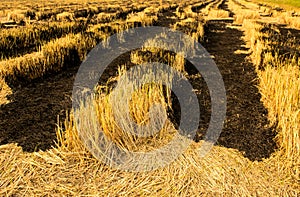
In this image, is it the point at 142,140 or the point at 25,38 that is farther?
the point at 25,38

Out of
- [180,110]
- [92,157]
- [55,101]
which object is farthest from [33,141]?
[180,110]

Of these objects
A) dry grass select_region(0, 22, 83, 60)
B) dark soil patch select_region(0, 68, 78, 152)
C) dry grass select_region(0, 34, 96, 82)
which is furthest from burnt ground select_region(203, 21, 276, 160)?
dry grass select_region(0, 22, 83, 60)

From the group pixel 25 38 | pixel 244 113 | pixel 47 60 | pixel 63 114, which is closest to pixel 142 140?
pixel 63 114

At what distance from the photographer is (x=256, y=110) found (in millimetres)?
3770

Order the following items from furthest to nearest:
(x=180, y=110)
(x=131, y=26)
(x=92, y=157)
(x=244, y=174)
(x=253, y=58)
→ (x=131, y=26), (x=253, y=58), (x=180, y=110), (x=92, y=157), (x=244, y=174)

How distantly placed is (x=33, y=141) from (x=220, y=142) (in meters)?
2.08

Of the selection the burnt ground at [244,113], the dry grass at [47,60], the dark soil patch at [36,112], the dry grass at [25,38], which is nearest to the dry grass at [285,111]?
the burnt ground at [244,113]

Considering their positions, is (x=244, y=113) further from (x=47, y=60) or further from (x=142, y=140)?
(x=47, y=60)

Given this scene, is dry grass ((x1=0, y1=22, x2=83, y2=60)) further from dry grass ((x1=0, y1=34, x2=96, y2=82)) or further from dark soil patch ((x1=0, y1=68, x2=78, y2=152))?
dark soil patch ((x1=0, y1=68, x2=78, y2=152))

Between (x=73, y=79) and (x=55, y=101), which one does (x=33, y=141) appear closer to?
(x=55, y=101)

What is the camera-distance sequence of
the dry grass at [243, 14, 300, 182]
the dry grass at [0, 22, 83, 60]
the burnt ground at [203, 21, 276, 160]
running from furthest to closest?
1. the dry grass at [0, 22, 83, 60]
2. the burnt ground at [203, 21, 276, 160]
3. the dry grass at [243, 14, 300, 182]

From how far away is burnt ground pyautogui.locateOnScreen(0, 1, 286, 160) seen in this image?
2.90 m

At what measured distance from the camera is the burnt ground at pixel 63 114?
2.90 meters

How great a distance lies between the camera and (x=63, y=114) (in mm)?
3615
